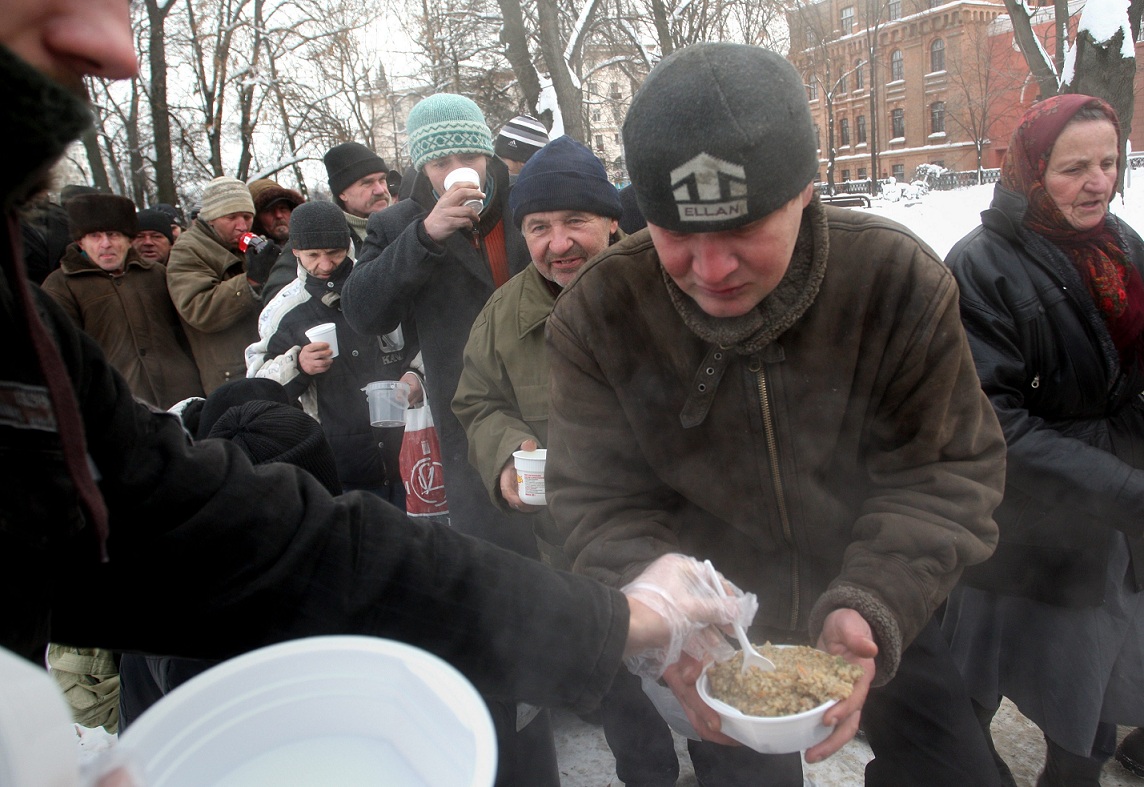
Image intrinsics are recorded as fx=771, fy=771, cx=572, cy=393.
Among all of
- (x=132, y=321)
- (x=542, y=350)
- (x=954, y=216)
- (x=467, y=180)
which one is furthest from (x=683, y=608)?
(x=954, y=216)

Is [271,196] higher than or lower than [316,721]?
higher

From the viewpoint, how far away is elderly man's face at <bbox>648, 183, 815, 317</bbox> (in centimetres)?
154

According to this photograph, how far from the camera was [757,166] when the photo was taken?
57.0 inches

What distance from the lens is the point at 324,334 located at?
3.70 m

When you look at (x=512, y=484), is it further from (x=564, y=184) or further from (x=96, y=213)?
(x=96, y=213)

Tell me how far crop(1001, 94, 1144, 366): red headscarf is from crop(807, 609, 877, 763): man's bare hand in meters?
1.61

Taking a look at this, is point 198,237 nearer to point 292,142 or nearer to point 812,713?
point 812,713

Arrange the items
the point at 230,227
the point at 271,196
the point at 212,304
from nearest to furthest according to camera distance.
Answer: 1. the point at 212,304
2. the point at 230,227
3. the point at 271,196

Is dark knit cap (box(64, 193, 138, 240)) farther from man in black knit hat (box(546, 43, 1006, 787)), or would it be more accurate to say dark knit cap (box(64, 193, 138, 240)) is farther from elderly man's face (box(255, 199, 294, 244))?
man in black knit hat (box(546, 43, 1006, 787))

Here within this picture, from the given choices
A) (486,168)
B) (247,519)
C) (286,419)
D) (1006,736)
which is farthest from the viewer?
(486,168)

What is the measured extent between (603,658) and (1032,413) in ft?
6.19

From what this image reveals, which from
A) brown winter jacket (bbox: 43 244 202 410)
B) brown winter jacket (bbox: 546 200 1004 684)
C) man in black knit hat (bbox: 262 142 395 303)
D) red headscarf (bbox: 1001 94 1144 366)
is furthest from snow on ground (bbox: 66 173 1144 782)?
brown winter jacket (bbox: 546 200 1004 684)

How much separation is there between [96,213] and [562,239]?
395 cm

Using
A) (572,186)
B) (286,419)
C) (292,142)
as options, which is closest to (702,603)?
(286,419)
